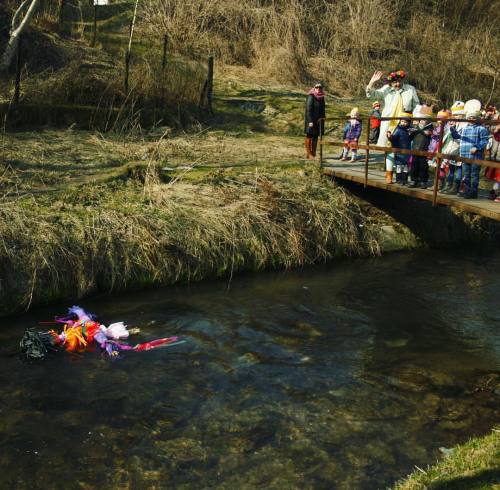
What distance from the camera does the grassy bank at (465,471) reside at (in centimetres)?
479

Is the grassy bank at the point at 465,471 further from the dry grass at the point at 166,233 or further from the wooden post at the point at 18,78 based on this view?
the wooden post at the point at 18,78

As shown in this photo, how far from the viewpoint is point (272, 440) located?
6238mm

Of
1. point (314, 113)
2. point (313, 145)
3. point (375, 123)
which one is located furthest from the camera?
point (375, 123)

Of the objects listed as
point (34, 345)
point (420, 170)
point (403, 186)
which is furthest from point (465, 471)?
point (420, 170)

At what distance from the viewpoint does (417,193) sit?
1111cm

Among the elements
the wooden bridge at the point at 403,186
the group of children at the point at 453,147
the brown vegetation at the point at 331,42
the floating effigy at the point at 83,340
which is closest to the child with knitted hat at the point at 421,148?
the group of children at the point at 453,147

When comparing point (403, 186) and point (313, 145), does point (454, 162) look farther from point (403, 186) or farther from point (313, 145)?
point (313, 145)

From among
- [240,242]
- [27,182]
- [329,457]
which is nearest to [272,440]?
[329,457]

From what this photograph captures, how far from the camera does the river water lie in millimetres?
5801

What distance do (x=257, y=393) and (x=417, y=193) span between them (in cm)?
533

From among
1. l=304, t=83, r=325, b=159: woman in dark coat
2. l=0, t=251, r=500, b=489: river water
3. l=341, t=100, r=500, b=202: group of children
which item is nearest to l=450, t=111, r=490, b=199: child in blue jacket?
l=341, t=100, r=500, b=202: group of children

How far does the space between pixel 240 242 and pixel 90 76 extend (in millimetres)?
7580

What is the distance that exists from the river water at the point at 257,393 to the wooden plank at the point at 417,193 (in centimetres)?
149

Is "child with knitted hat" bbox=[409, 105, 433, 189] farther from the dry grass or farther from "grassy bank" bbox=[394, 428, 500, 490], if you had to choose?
"grassy bank" bbox=[394, 428, 500, 490]
